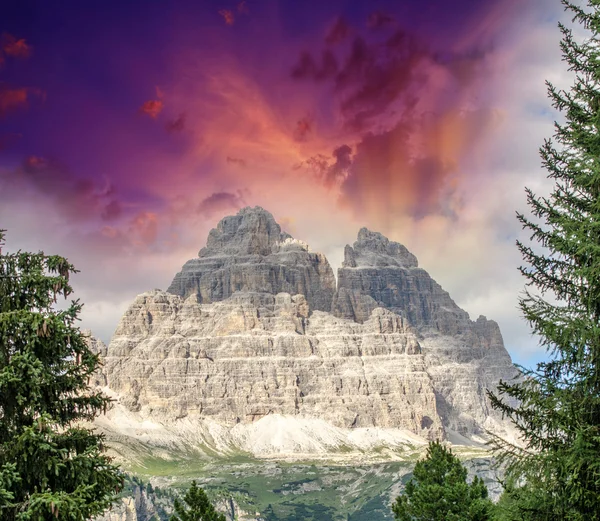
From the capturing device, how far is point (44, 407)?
926 inches

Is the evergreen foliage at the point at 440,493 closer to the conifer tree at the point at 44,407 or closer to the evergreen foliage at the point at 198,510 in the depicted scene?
the evergreen foliage at the point at 198,510

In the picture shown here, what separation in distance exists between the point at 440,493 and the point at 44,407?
2947 cm

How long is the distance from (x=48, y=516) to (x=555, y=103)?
1958cm

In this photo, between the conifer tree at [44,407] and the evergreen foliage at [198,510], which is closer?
the conifer tree at [44,407]

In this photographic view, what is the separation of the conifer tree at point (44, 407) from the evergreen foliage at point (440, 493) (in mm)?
22008

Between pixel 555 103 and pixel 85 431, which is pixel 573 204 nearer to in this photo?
pixel 555 103

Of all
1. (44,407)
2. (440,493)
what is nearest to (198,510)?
(440,493)

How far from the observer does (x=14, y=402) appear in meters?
23.5

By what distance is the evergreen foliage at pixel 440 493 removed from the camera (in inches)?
1770

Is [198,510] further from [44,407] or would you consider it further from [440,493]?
[44,407]

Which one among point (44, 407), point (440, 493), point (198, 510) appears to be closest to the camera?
point (44, 407)

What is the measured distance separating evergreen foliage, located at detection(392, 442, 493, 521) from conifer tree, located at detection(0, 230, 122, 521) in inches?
866

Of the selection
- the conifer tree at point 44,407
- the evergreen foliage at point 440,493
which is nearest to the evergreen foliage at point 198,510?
the evergreen foliage at point 440,493

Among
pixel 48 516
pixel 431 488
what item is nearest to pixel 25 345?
pixel 48 516
